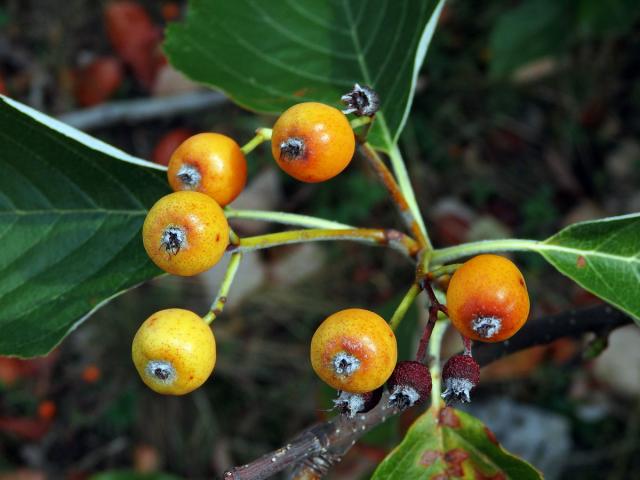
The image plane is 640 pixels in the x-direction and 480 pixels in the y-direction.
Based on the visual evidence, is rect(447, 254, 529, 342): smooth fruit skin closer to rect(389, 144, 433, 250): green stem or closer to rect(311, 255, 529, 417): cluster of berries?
rect(311, 255, 529, 417): cluster of berries

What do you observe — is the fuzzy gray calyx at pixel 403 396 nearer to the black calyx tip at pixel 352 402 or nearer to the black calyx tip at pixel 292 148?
the black calyx tip at pixel 352 402

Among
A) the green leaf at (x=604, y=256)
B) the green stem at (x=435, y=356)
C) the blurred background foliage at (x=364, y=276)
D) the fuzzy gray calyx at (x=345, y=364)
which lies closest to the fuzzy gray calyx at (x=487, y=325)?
the fuzzy gray calyx at (x=345, y=364)

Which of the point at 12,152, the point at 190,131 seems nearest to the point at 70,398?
the point at 190,131

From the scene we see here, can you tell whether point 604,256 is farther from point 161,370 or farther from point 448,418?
point 161,370

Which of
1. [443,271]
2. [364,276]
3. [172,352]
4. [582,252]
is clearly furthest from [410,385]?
[364,276]

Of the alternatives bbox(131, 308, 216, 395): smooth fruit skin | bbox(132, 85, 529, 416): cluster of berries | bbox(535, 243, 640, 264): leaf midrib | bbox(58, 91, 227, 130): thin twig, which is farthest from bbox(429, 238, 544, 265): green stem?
bbox(58, 91, 227, 130): thin twig

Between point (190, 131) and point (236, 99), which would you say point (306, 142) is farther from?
point (190, 131)
